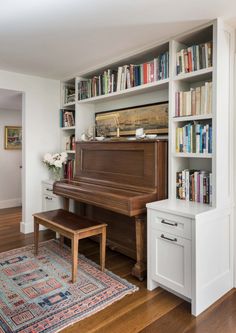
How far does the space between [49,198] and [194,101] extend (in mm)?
2532

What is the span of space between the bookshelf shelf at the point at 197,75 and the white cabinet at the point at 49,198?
2.34 meters

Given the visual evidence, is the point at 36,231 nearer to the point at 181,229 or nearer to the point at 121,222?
the point at 121,222

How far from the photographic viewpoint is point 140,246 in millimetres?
2521

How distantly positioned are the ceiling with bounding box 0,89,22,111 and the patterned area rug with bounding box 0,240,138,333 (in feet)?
7.79

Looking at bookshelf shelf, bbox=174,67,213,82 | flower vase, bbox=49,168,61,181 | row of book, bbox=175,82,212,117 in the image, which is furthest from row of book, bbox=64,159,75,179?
bookshelf shelf, bbox=174,67,213,82

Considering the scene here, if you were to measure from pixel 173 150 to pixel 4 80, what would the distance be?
2623 millimetres

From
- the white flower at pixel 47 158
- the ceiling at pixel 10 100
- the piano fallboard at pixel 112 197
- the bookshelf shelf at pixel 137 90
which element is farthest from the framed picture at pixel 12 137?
the piano fallboard at pixel 112 197

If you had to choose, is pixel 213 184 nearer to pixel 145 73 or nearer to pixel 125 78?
pixel 145 73

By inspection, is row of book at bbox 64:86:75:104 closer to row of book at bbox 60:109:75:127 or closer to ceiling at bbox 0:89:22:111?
row of book at bbox 60:109:75:127

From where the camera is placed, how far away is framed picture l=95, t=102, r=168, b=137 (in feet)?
9.69

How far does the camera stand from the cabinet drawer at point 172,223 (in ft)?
6.72

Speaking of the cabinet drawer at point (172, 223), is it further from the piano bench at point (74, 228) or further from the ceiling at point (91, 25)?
the ceiling at point (91, 25)

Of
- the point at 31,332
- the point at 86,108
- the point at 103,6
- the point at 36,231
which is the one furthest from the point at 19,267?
the point at 103,6

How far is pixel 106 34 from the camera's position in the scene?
2500 mm
